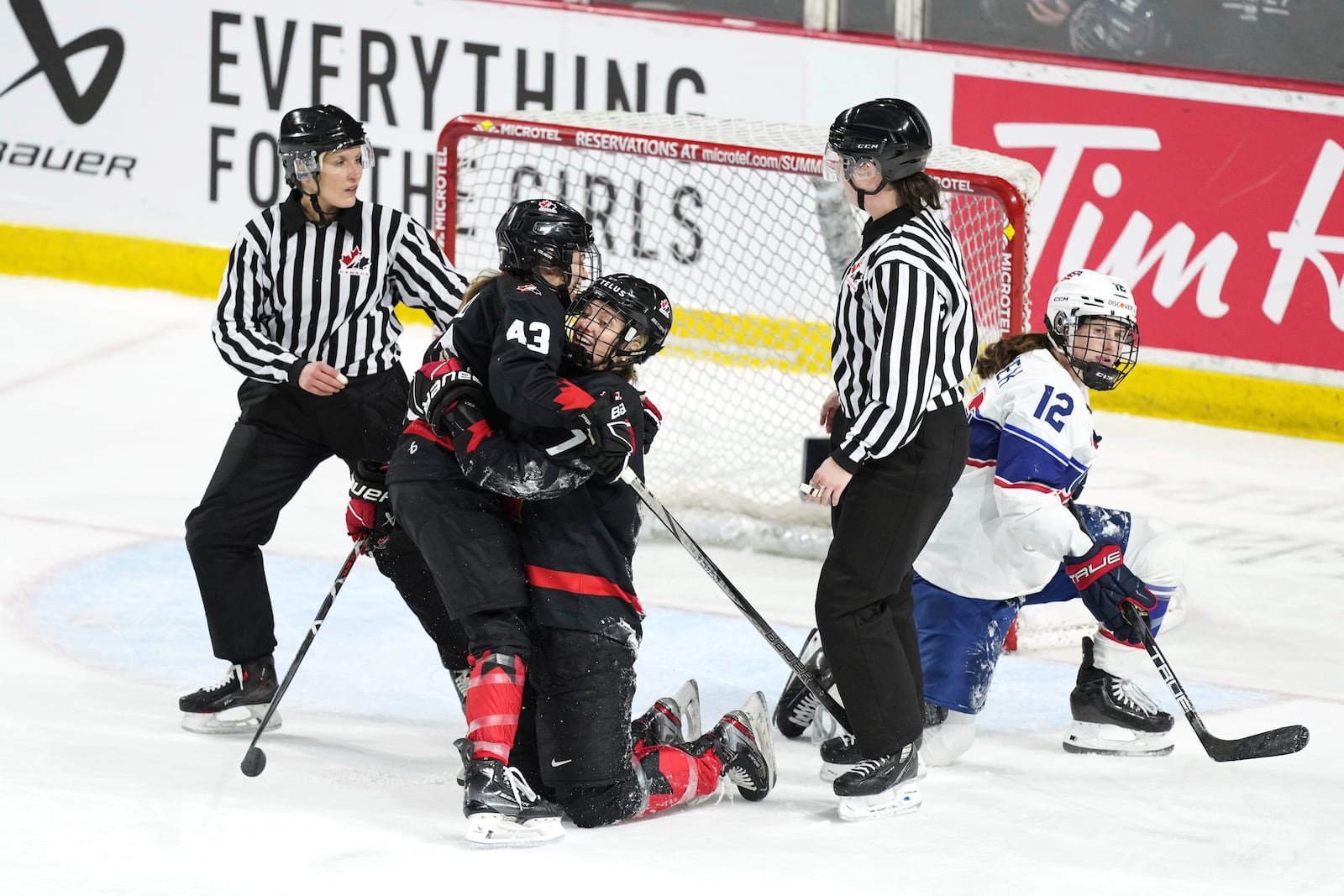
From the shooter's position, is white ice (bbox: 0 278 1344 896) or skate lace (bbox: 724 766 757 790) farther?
skate lace (bbox: 724 766 757 790)

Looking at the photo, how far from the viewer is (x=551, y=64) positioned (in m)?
7.15

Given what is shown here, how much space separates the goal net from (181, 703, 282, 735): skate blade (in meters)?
1.66

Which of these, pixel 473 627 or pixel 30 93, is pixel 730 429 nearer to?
pixel 473 627

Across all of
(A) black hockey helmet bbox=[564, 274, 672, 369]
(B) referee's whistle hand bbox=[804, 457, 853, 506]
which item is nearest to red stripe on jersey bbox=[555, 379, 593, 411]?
(A) black hockey helmet bbox=[564, 274, 672, 369]

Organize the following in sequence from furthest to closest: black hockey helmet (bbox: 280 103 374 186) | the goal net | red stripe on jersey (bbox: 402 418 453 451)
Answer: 1. the goal net
2. black hockey helmet (bbox: 280 103 374 186)
3. red stripe on jersey (bbox: 402 418 453 451)

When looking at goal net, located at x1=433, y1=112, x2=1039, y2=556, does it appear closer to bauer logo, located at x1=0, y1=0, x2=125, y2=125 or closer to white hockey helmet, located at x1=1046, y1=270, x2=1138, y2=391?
white hockey helmet, located at x1=1046, y1=270, x2=1138, y2=391

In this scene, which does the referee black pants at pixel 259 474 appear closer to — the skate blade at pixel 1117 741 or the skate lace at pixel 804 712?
the skate lace at pixel 804 712

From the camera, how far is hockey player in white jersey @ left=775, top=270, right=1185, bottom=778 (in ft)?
12.4

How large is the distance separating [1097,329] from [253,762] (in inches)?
68.4

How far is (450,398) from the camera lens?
3.47 m

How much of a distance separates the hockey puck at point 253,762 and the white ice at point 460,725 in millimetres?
45

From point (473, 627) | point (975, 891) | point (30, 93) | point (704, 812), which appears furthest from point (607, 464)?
point (30, 93)

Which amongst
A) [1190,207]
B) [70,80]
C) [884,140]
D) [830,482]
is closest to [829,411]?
[830,482]

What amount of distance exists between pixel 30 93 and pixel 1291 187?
4.58 metres
